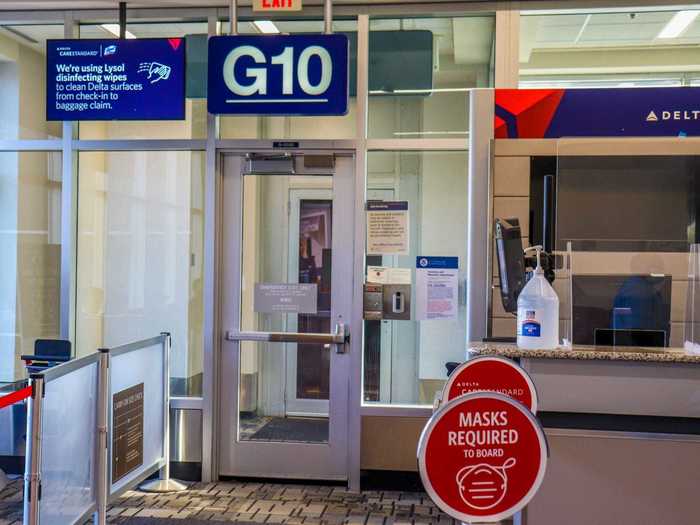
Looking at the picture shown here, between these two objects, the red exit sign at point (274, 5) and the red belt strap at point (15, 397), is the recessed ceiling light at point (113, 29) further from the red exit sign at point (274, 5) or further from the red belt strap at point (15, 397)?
the red belt strap at point (15, 397)

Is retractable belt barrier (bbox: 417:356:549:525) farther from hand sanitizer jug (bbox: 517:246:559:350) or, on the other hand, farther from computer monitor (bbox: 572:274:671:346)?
computer monitor (bbox: 572:274:671:346)

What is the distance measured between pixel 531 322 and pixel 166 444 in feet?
8.55

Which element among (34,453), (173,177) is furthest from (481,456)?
(173,177)

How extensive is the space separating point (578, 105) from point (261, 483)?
300 centimetres

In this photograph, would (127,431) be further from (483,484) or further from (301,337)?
(483,484)

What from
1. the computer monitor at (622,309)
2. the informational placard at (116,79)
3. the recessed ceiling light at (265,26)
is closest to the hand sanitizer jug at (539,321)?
the computer monitor at (622,309)

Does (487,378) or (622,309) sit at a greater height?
(622,309)

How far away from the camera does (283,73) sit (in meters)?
4.43

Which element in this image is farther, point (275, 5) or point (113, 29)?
point (113, 29)

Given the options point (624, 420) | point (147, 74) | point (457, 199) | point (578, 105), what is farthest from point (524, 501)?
point (147, 74)

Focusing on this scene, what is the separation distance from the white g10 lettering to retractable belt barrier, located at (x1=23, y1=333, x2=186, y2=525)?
1534 mm

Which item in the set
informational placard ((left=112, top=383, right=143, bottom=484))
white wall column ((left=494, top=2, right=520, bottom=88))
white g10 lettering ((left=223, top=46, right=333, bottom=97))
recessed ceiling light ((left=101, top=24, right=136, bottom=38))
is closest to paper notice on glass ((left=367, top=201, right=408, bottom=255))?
white g10 lettering ((left=223, top=46, right=333, bottom=97))

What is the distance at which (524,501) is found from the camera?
184 centimetres

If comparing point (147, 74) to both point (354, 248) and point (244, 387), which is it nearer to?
point (354, 248)
